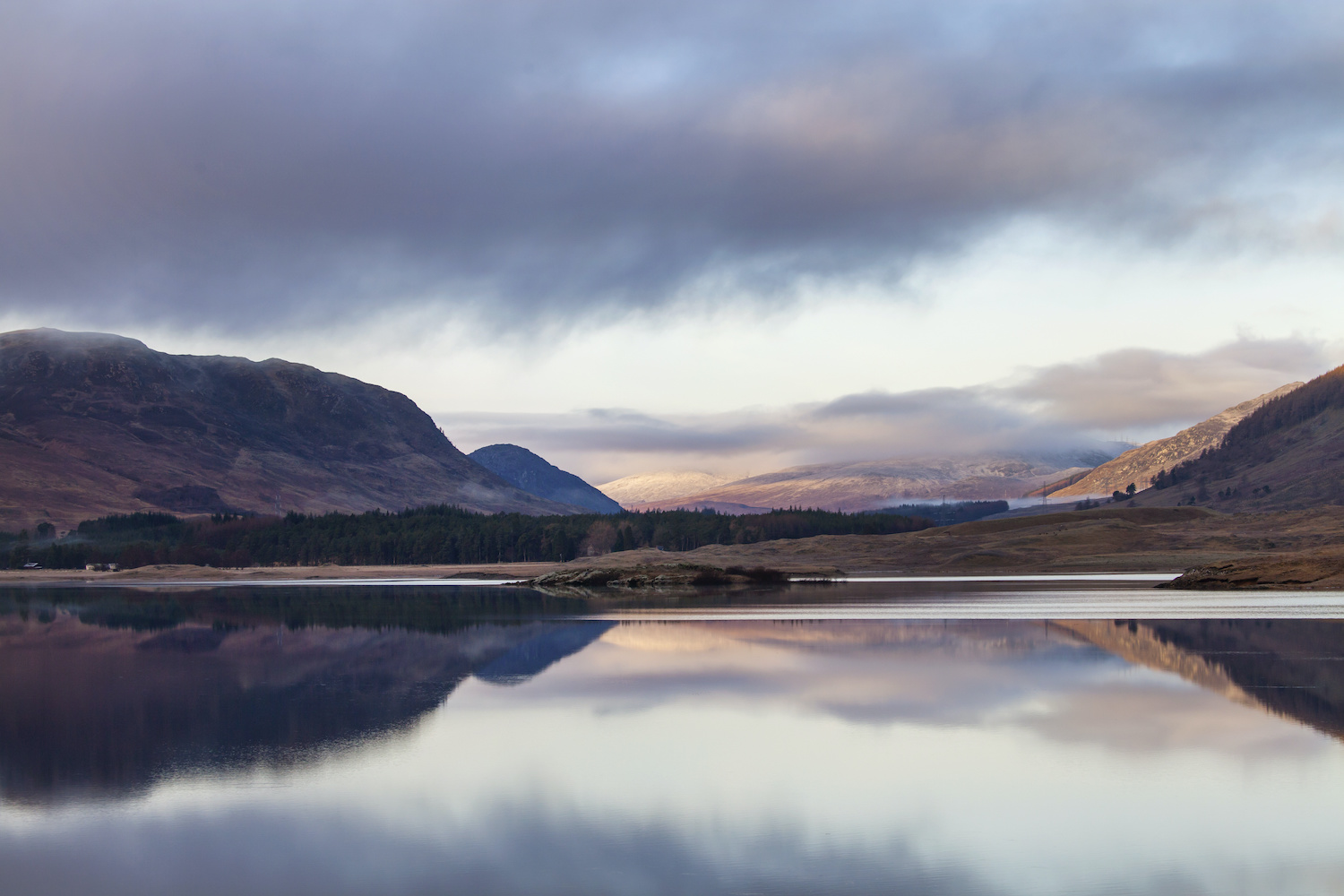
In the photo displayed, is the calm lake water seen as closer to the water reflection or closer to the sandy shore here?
the water reflection

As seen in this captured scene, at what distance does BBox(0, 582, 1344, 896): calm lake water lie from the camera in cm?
1415

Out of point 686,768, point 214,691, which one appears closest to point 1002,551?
point 214,691

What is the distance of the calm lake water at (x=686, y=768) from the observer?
1415cm

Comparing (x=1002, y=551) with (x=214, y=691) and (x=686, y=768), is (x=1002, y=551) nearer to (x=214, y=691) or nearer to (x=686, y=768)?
(x=214, y=691)

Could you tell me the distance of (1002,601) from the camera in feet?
221

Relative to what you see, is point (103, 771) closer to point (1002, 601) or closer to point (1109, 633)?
point (1109, 633)

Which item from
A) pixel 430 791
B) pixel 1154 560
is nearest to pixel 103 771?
pixel 430 791

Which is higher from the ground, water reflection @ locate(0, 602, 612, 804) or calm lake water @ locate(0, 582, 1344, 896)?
water reflection @ locate(0, 602, 612, 804)

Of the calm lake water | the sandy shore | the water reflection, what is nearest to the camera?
the calm lake water

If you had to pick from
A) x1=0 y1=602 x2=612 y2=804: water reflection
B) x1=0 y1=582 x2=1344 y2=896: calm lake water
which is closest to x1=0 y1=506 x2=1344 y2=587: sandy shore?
x1=0 y1=602 x2=612 y2=804: water reflection

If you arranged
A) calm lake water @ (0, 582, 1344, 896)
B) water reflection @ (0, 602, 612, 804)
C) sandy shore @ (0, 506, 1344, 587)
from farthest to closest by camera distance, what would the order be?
sandy shore @ (0, 506, 1344, 587)
water reflection @ (0, 602, 612, 804)
calm lake water @ (0, 582, 1344, 896)

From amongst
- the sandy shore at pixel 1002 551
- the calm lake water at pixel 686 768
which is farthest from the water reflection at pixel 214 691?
the sandy shore at pixel 1002 551

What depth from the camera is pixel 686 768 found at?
65.5ft

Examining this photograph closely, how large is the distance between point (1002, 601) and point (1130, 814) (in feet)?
173
